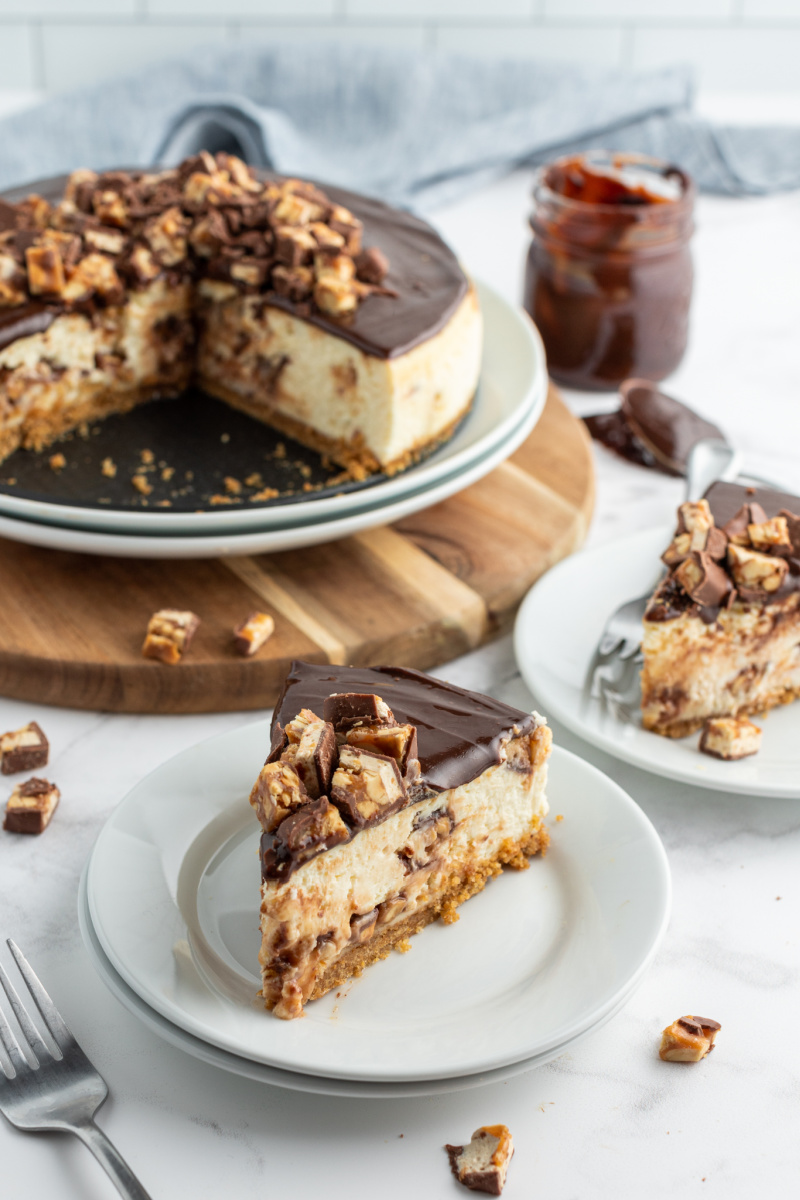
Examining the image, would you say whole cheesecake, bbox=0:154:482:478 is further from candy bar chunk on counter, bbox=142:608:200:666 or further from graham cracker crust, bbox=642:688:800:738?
graham cracker crust, bbox=642:688:800:738

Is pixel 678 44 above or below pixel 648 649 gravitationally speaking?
above

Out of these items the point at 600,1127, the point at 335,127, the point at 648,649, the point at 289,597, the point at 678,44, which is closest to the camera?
the point at 600,1127

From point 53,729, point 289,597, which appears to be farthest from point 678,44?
point 53,729

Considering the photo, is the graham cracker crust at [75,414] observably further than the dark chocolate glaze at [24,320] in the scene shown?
Yes

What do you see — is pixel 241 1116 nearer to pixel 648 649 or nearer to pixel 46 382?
pixel 648 649

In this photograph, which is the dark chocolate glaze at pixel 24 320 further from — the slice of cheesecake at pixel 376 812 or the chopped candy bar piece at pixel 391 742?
the chopped candy bar piece at pixel 391 742

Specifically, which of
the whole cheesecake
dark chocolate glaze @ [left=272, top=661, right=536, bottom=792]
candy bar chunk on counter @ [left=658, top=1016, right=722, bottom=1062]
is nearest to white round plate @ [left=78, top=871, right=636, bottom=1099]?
candy bar chunk on counter @ [left=658, top=1016, right=722, bottom=1062]

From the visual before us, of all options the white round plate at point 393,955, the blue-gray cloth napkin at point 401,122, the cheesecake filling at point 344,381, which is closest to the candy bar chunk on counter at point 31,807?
the white round plate at point 393,955
